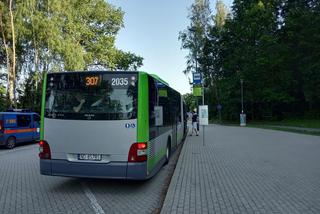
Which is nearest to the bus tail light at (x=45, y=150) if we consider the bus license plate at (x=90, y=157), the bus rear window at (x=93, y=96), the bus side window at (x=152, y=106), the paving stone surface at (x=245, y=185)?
the bus rear window at (x=93, y=96)

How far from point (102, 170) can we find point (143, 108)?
1567mm

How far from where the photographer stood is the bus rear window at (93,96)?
6.65m

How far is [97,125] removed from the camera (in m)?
6.64

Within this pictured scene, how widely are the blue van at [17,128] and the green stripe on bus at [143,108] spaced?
37.3 ft

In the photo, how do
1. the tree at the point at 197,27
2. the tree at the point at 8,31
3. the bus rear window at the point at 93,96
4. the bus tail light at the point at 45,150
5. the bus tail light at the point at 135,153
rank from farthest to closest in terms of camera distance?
the tree at the point at 197,27 → the tree at the point at 8,31 → the bus tail light at the point at 45,150 → the bus rear window at the point at 93,96 → the bus tail light at the point at 135,153

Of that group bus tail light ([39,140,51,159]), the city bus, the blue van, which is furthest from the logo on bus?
the blue van

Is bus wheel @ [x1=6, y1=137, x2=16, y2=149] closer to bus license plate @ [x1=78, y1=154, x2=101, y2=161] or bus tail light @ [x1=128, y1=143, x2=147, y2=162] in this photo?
bus license plate @ [x1=78, y1=154, x2=101, y2=161]

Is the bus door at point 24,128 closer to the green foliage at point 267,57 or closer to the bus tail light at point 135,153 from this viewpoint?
the bus tail light at point 135,153

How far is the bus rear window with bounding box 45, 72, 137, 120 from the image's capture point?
6652 millimetres

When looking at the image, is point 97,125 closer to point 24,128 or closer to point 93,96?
point 93,96

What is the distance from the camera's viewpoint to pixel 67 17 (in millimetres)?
33562

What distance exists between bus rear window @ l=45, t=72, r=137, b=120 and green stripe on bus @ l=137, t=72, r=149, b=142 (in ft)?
0.36

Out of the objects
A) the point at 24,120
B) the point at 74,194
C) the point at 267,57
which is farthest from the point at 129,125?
the point at 267,57

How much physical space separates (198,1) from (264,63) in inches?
732
